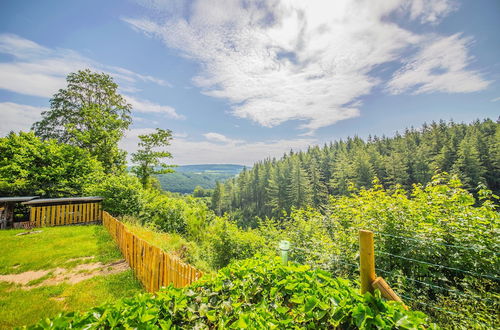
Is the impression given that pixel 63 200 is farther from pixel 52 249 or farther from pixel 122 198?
pixel 52 249

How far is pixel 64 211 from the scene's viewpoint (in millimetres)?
10570

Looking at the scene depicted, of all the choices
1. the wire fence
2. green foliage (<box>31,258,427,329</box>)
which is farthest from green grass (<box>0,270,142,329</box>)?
the wire fence

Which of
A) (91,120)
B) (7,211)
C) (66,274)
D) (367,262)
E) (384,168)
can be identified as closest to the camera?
(367,262)

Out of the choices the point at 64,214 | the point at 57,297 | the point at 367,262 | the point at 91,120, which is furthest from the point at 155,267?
the point at 91,120

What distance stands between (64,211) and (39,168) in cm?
418

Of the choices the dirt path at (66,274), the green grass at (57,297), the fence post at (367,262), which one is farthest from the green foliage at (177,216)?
the fence post at (367,262)

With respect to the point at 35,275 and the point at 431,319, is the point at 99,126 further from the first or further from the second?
the point at 431,319

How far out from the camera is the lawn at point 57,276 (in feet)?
12.6

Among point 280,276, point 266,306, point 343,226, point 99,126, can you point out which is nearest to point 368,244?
point 280,276

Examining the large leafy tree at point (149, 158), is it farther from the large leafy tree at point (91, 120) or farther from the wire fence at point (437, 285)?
the wire fence at point (437, 285)

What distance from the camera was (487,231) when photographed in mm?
3035

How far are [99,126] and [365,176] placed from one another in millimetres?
59351

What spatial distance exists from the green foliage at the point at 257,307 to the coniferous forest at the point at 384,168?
111ft

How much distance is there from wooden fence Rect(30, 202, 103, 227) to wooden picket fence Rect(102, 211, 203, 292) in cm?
763
